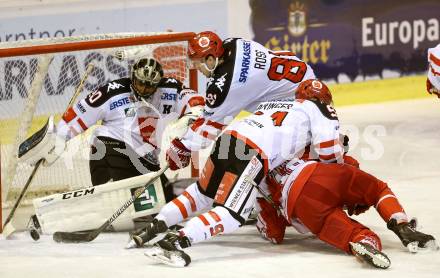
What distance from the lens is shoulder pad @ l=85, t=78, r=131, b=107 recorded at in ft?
19.7

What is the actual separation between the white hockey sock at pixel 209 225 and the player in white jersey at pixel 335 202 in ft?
1.12

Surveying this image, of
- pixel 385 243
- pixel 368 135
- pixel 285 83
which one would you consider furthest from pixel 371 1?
pixel 385 243

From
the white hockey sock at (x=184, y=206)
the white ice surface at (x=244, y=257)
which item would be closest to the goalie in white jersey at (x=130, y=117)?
the white ice surface at (x=244, y=257)

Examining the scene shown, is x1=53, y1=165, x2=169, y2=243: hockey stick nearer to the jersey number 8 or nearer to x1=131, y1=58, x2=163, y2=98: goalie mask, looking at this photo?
x1=131, y1=58, x2=163, y2=98: goalie mask

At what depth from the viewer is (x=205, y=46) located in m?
5.55

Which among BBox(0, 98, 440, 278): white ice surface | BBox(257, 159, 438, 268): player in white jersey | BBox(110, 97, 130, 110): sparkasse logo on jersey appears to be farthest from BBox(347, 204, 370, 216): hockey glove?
BBox(110, 97, 130, 110): sparkasse logo on jersey

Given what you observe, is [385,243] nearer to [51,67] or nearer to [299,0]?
[51,67]

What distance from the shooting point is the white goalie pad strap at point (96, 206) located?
5625mm

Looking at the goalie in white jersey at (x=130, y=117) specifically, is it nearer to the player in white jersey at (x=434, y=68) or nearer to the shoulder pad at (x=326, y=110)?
the shoulder pad at (x=326, y=110)

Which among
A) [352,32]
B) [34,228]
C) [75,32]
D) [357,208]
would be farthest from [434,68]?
[352,32]

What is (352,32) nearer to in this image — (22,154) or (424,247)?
(22,154)

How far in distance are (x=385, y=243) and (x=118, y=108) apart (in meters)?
1.73

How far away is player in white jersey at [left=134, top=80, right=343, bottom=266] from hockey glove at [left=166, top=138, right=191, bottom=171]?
0.41 m

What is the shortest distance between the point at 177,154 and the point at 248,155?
0.72 meters
